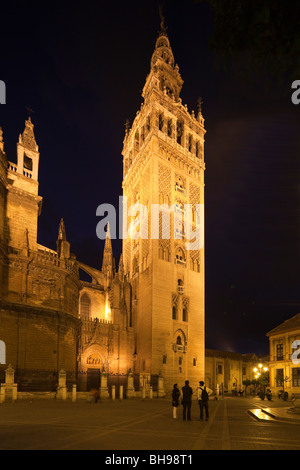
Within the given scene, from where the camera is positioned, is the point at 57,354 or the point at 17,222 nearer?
the point at 57,354

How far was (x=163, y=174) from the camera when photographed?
48.2 metres

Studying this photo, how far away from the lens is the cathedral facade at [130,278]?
31.1m

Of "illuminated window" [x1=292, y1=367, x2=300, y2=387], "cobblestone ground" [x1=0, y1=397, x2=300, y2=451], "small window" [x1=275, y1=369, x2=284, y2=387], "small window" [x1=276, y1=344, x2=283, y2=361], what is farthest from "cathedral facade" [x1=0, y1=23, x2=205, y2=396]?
"cobblestone ground" [x1=0, y1=397, x2=300, y2=451]

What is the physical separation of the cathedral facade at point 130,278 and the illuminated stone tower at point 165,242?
119mm

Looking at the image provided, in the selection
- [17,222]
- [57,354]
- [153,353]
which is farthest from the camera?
[153,353]

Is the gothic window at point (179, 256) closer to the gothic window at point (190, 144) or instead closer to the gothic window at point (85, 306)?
the gothic window at point (85, 306)

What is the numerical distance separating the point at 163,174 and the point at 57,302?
69.7 ft

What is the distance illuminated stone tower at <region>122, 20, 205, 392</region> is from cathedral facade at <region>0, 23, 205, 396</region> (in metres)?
0.12

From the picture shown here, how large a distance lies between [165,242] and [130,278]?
272 inches

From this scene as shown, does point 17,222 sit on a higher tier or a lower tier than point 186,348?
higher

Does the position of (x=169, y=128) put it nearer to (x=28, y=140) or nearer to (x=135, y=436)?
(x=28, y=140)

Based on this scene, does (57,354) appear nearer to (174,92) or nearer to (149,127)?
(149,127)

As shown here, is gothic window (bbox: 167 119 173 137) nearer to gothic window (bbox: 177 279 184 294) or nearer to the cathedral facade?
the cathedral facade

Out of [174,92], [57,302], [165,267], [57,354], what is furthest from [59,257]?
[174,92]
